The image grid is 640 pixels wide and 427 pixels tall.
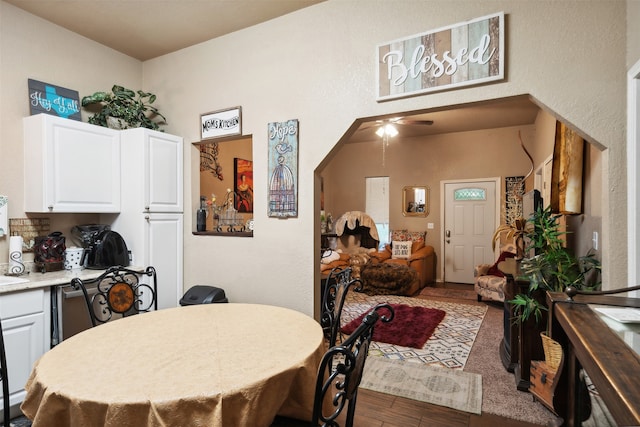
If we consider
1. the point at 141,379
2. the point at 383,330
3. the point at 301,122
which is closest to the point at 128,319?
the point at 141,379

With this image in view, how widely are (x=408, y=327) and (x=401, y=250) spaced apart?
8.64 ft

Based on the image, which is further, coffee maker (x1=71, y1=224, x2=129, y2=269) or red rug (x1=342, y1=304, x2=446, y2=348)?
red rug (x1=342, y1=304, x2=446, y2=348)

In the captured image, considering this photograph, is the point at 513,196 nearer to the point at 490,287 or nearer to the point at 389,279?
the point at 490,287

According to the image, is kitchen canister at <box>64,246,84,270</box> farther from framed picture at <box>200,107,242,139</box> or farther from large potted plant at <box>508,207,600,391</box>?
large potted plant at <box>508,207,600,391</box>

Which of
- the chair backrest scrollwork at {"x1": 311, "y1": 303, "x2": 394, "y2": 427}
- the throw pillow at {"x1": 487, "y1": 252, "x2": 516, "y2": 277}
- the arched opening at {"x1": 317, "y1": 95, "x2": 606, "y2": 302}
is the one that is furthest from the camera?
the arched opening at {"x1": 317, "y1": 95, "x2": 606, "y2": 302}

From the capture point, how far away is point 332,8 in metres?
2.66

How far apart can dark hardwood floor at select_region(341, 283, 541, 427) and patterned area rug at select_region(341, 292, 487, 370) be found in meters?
0.70

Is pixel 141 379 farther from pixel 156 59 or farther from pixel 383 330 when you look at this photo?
pixel 156 59

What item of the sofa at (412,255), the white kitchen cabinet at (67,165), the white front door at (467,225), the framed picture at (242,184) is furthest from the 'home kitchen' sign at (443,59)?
the white front door at (467,225)

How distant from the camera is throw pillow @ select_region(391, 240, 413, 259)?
21.1 ft

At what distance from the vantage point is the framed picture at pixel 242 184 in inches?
192

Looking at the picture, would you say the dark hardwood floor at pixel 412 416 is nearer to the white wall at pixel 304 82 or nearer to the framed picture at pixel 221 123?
the white wall at pixel 304 82

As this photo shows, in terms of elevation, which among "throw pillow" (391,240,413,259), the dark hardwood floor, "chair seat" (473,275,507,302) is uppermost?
"throw pillow" (391,240,413,259)

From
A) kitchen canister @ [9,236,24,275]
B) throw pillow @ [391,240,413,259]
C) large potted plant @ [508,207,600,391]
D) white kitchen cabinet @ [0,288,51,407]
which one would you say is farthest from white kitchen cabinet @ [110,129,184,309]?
throw pillow @ [391,240,413,259]
